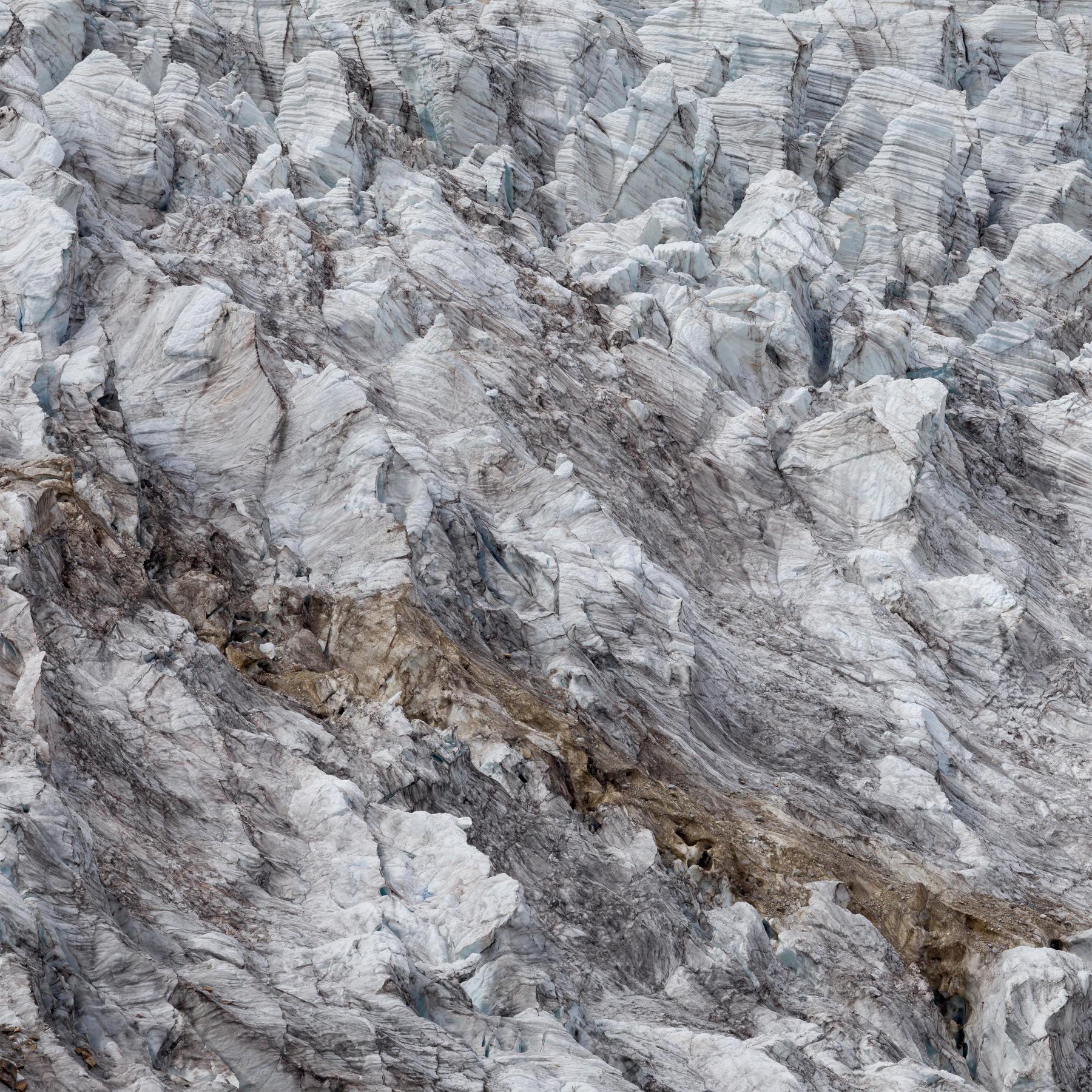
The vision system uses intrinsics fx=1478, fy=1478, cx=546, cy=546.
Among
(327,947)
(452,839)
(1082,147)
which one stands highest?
(327,947)

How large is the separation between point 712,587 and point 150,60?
83.0 ft

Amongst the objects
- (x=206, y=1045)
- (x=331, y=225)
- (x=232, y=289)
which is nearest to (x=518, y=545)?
(x=232, y=289)

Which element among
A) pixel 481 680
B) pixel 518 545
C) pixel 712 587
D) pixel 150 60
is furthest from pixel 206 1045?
pixel 150 60

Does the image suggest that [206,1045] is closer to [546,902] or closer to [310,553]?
[546,902]

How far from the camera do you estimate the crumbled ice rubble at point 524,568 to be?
787 inches

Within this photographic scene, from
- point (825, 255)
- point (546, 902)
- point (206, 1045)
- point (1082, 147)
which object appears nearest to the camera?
point (206, 1045)

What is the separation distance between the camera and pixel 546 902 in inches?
938

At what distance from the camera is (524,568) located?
1289 inches

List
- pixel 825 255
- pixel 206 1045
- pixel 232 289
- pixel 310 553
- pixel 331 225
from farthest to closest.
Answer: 1. pixel 825 255
2. pixel 331 225
3. pixel 232 289
4. pixel 310 553
5. pixel 206 1045

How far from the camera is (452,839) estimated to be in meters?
22.7

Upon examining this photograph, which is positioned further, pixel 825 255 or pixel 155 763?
pixel 825 255

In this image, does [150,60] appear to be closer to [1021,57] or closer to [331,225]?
[331,225]

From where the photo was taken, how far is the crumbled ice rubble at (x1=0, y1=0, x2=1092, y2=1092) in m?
20.0

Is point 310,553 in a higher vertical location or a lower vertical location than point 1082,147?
higher
